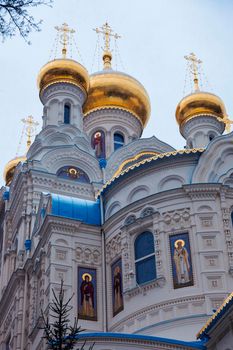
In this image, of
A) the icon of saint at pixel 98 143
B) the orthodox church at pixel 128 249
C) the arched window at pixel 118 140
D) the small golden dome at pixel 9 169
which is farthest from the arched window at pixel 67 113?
the small golden dome at pixel 9 169

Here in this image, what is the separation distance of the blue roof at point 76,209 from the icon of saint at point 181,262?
2.51 m

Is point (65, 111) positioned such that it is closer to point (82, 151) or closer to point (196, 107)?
point (82, 151)

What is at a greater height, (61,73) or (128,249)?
(61,73)

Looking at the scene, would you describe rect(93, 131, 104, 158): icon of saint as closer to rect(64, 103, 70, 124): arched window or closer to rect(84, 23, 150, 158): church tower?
rect(84, 23, 150, 158): church tower

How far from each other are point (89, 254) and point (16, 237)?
5.14m

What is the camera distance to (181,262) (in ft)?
45.3

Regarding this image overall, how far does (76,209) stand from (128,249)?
185 cm

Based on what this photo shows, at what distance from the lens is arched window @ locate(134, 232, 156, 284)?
46.3ft

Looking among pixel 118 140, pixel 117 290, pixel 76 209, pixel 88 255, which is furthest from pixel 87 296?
pixel 118 140

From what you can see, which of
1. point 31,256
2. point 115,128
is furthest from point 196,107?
point 31,256

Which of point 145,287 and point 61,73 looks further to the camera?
point 61,73

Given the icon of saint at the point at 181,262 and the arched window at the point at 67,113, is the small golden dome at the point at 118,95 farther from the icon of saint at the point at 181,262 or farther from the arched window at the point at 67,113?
the icon of saint at the point at 181,262

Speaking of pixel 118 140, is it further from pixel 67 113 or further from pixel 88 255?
pixel 88 255

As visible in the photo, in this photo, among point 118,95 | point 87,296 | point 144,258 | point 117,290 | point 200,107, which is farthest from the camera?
point 118,95
